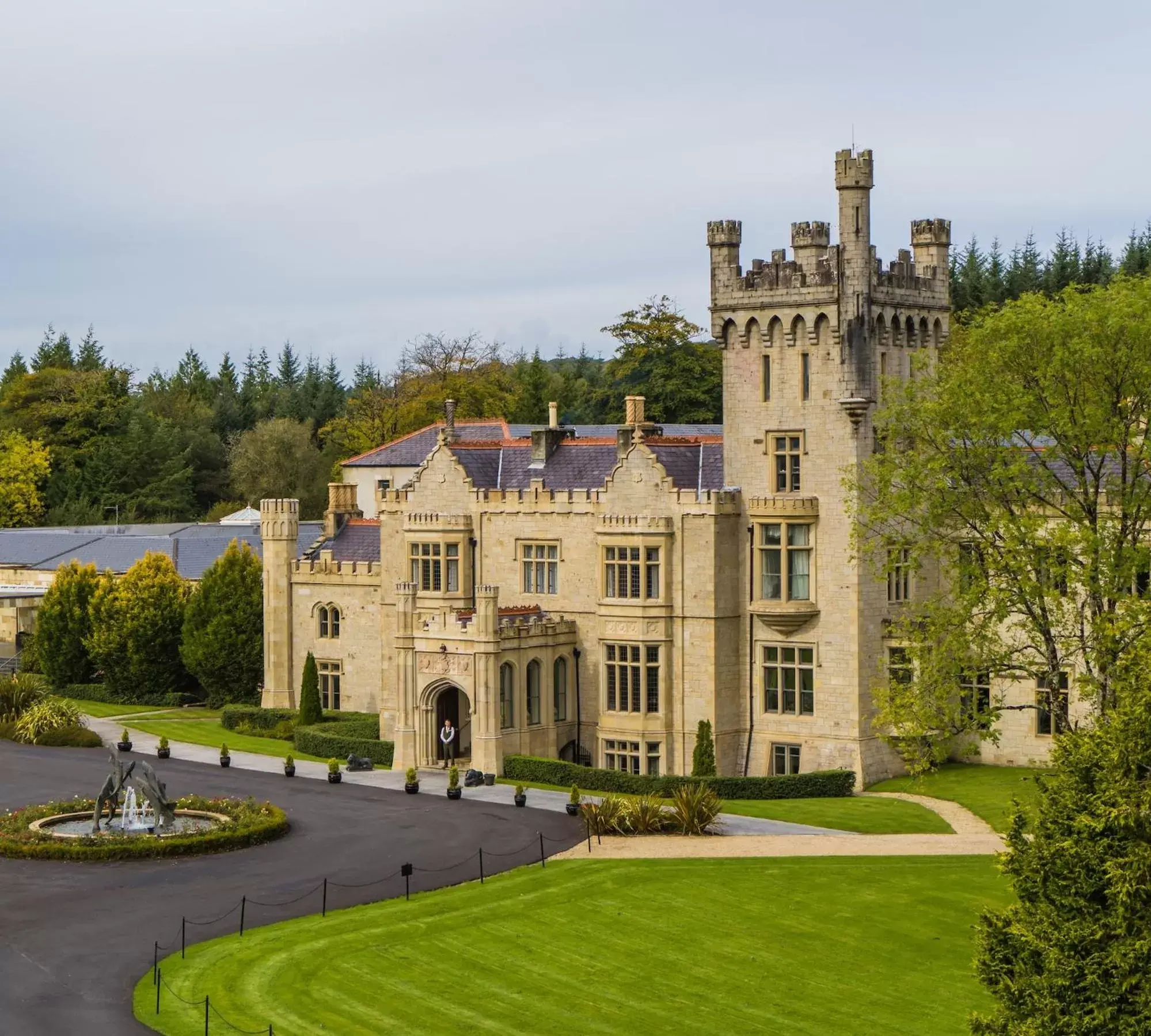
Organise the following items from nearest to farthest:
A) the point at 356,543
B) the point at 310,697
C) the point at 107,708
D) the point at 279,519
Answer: the point at 310,697, the point at 279,519, the point at 356,543, the point at 107,708

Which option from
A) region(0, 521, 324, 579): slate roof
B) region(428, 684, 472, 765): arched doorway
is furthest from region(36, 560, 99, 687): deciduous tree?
region(428, 684, 472, 765): arched doorway

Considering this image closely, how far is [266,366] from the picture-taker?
193375mm

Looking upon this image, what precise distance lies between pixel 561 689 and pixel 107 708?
2378 cm

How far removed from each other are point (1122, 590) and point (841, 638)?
14.0m

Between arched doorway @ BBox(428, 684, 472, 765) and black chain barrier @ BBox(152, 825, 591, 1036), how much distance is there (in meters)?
11.3

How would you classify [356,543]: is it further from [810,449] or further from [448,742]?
[810,449]

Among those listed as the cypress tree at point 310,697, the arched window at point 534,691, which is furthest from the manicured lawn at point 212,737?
the arched window at point 534,691

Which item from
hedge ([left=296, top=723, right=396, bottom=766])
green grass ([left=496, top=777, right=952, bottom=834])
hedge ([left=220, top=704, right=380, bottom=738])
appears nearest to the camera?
green grass ([left=496, top=777, right=952, bottom=834])

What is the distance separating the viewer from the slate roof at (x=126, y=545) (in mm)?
88312

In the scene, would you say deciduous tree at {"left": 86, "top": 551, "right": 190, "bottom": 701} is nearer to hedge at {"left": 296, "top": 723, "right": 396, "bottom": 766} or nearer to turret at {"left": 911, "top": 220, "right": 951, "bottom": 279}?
hedge at {"left": 296, "top": 723, "right": 396, "bottom": 766}

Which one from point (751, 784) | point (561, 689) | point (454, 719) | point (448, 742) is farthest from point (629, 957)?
point (454, 719)

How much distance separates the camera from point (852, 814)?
52500 millimetres

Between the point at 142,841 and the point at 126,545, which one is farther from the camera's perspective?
the point at 126,545

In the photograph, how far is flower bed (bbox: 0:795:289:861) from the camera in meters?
47.4
